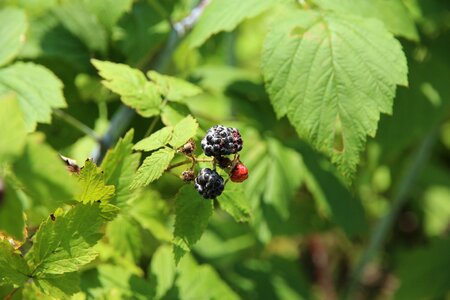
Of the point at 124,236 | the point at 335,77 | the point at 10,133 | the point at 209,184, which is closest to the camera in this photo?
the point at 10,133

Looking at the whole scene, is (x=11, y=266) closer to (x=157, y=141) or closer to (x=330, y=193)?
(x=157, y=141)

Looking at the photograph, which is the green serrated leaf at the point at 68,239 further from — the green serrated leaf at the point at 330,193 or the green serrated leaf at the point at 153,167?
the green serrated leaf at the point at 330,193

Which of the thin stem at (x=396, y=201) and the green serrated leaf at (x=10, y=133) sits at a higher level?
the green serrated leaf at (x=10, y=133)

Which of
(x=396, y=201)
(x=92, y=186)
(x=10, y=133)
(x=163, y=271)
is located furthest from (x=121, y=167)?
(x=396, y=201)

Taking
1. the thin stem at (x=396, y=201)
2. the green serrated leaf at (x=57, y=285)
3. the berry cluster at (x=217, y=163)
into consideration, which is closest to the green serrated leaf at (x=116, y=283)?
the green serrated leaf at (x=57, y=285)

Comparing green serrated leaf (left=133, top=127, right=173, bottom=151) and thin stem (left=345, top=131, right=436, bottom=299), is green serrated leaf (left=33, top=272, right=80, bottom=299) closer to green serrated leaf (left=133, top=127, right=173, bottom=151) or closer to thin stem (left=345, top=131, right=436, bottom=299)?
green serrated leaf (left=133, top=127, right=173, bottom=151)

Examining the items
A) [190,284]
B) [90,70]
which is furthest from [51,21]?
[190,284]
